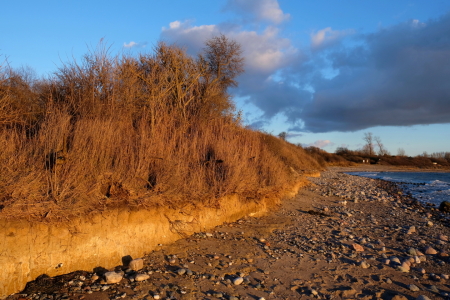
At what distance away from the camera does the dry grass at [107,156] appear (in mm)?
5441

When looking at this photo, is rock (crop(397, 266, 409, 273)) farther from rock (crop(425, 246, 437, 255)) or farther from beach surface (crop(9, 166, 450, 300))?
rock (crop(425, 246, 437, 255))

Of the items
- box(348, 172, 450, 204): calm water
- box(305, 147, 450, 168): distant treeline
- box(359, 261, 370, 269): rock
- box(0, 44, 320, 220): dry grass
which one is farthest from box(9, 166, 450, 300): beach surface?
box(305, 147, 450, 168): distant treeline

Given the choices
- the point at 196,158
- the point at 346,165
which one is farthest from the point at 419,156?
the point at 196,158

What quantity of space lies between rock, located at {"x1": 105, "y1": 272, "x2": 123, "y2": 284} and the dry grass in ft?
4.04

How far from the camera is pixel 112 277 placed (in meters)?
5.11

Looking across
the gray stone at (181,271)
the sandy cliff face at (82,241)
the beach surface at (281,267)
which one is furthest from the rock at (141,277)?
the sandy cliff face at (82,241)

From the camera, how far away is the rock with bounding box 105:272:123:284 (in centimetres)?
508

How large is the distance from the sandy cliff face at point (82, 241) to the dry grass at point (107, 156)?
8.7 inches

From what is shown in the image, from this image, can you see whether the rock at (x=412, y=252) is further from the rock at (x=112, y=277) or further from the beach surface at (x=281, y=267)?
the rock at (x=112, y=277)

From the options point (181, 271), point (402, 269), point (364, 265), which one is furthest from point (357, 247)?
point (181, 271)

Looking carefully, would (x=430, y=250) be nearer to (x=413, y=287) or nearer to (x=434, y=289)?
(x=434, y=289)

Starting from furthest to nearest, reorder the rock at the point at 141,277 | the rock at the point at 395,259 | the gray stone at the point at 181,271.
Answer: the rock at the point at 395,259 < the gray stone at the point at 181,271 < the rock at the point at 141,277

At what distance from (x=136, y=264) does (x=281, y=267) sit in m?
2.75

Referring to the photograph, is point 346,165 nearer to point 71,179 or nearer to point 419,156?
point 419,156
